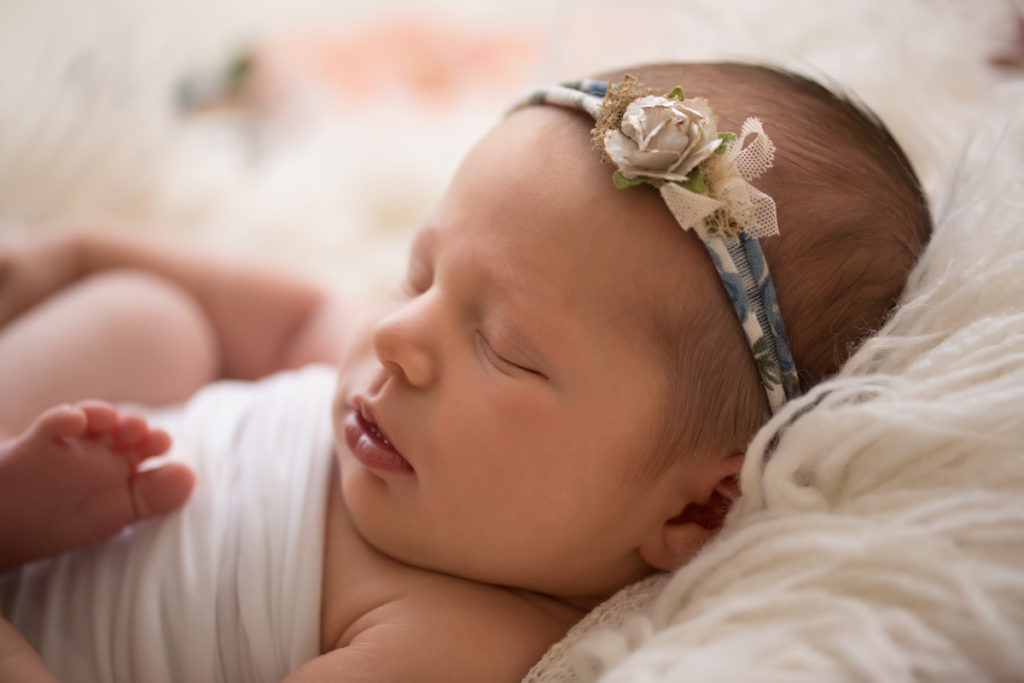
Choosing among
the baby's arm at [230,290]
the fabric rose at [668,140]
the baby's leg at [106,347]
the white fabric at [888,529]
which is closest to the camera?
the white fabric at [888,529]

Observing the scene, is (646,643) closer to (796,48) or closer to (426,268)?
(426,268)

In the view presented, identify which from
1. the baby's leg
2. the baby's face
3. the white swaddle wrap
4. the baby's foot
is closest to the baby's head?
the baby's face

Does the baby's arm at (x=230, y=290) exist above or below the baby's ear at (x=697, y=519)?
above

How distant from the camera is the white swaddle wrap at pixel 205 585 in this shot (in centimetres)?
96

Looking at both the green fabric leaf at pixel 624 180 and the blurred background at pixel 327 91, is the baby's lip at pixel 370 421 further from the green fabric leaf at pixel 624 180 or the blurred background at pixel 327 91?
the blurred background at pixel 327 91

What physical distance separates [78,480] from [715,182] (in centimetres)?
77

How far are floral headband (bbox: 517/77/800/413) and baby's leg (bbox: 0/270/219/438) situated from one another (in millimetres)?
827

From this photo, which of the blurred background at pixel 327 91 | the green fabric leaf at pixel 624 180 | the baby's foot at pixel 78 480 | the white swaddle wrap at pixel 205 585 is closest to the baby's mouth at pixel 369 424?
the white swaddle wrap at pixel 205 585

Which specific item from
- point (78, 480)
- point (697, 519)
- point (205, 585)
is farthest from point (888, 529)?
point (78, 480)

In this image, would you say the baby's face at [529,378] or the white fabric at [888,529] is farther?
the baby's face at [529,378]

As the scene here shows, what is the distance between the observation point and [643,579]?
1.02m

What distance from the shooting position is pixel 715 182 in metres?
0.85

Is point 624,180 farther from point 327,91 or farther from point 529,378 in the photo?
point 327,91

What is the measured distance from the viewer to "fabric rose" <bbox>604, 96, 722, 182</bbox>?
84cm
